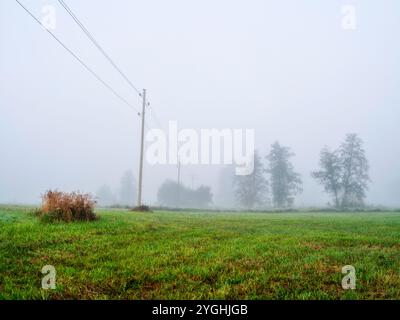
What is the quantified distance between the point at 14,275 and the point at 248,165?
77.4 m

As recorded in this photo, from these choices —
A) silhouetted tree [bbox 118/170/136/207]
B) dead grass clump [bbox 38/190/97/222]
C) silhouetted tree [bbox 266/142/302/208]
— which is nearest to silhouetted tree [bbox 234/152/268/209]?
silhouetted tree [bbox 266/142/302/208]

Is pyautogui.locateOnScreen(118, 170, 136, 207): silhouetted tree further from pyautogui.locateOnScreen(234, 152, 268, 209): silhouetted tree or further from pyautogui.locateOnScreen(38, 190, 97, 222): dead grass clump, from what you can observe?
pyautogui.locateOnScreen(38, 190, 97, 222): dead grass clump

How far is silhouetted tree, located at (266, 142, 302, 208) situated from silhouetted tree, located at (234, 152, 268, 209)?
12.2ft

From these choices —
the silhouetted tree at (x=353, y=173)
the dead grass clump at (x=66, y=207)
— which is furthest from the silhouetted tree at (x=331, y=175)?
the dead grass clump at (x=66, y=207)

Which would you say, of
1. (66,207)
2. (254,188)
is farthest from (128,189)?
(66,207)

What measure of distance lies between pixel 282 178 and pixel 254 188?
8.19 meters

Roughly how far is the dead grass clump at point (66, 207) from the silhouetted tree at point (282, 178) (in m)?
64.7

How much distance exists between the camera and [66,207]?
1306cm

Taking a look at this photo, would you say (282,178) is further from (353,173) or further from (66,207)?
(66,207)

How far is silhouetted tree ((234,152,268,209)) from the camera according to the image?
8194cm

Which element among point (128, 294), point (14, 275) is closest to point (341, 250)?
point (128, 294)

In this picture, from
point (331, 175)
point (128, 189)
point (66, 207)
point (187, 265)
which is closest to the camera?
point (187, 265)

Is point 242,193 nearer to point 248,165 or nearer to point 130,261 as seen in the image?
point 248,165

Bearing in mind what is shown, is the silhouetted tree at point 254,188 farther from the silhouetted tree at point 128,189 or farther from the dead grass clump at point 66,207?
the dead grass clump at point 66,207
